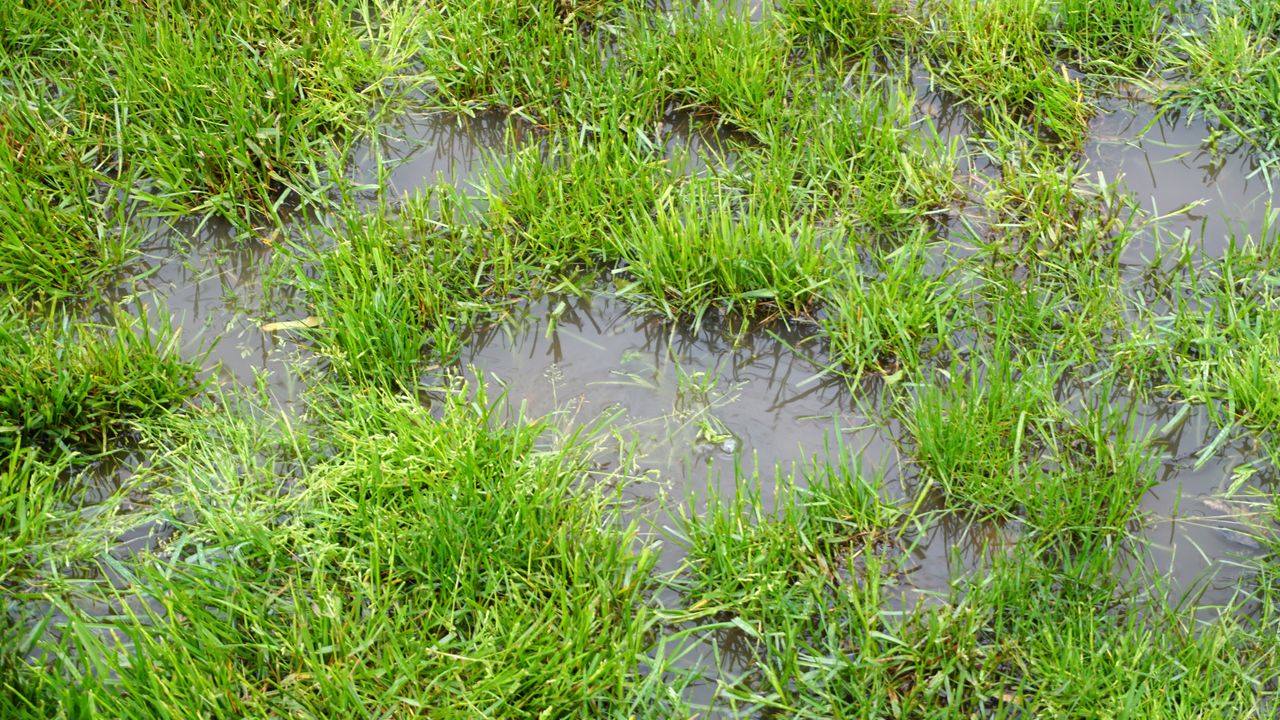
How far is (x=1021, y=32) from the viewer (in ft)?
11.4

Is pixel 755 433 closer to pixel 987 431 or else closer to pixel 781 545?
pixel 781 545

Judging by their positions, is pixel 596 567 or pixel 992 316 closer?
pixel 596 567

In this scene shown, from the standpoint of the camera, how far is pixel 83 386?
278cm

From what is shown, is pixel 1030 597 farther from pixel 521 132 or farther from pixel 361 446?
pixel 521 132

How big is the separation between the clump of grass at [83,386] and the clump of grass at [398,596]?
0.23 m

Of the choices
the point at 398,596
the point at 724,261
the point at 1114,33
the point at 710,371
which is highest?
the point at 1114,33

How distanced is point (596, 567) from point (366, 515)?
551 mm

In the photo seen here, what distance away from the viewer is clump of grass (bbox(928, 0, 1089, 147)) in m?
3.37

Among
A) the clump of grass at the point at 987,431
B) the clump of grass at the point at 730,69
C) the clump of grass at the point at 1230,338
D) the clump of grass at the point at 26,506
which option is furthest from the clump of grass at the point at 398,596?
the clump of grass at the point at 1230,338

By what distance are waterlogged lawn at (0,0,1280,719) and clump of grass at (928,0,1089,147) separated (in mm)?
17

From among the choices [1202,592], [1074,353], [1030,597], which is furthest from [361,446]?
[1202,592]

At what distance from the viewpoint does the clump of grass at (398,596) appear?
232cm

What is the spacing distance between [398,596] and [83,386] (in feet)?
3.30

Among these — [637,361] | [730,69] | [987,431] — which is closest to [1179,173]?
[987,431]
